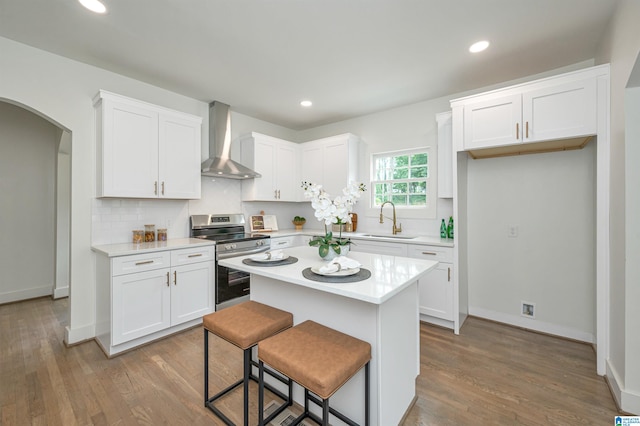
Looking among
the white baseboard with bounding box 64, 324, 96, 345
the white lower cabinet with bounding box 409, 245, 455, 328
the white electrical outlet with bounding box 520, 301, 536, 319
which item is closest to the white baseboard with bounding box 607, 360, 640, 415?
the white electrical outlet with bounding box 520, 301, 536, 319

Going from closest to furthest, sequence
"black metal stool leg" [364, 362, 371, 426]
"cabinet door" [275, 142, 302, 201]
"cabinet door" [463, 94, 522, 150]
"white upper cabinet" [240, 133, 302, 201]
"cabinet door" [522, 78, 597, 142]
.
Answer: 1. "black metal stool leg" [364, 362, 371, 426]
2. "cabinet door" [522, 78, 597, 142]
3. "cabinet door" [463, 94, 522, 150]
4. "white upper cabinet" [240, 133, 302, 201]
5. "cabinet door" [275, 142, 302, 201]

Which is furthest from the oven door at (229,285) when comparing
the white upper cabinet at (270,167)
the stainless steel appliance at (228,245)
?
the white upper cabinet at (270,167)

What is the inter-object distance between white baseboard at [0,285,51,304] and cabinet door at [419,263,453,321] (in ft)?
17.3

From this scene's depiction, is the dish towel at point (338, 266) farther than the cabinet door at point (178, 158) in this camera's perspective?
No

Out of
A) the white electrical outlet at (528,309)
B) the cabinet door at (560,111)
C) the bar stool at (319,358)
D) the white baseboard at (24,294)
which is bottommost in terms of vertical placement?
the white baseboard at (24,294)

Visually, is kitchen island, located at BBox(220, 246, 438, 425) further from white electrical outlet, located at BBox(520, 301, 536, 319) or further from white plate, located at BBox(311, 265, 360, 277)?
white electrical outlet, located at BBox(520, 301, 536, 319)

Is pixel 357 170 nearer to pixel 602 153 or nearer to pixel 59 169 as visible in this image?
pixel 602 153

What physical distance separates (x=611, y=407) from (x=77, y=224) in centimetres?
457

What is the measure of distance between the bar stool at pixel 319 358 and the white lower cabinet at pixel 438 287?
187 cm

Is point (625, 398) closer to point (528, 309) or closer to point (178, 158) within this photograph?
point (528, 309)

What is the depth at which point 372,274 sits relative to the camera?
1.57 meters

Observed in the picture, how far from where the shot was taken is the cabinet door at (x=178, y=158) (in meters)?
3.04

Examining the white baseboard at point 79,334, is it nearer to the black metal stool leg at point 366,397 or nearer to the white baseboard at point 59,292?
the white baseboard at point 59,292

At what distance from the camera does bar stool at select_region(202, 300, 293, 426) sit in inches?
59.5
